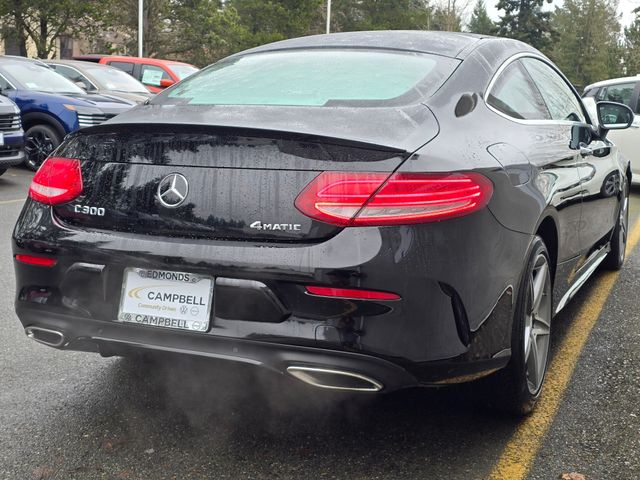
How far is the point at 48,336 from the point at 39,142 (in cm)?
897

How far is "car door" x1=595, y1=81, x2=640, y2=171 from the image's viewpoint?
11.2m

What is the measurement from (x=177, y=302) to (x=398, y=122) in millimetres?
963

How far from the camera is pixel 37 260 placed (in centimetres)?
279

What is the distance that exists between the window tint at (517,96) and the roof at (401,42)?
21cm

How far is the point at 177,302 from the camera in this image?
8.40ft

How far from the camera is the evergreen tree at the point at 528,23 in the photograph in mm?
64625

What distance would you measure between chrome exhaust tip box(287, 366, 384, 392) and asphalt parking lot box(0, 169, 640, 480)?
1.05 feet

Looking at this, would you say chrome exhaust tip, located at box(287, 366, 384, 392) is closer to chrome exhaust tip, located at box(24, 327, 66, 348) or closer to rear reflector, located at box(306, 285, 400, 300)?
rear reflector, located at box(306, 285, 400, 300)

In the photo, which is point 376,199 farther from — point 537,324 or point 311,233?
point 537,324

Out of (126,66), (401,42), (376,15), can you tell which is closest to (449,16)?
(376,15)

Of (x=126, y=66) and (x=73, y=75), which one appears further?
(x=126, y=66)

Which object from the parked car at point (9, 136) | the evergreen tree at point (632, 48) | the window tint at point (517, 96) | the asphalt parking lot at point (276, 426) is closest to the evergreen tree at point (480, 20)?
the evergreen tree at point (632, 48)

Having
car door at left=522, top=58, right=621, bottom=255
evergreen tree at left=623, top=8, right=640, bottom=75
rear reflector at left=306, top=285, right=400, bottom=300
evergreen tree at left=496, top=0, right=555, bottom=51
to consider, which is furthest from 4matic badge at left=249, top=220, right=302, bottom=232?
evergreen tree at left=496, top=0, right=555, bottom=51

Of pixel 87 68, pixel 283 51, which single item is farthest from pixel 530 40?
pixel 283 51
